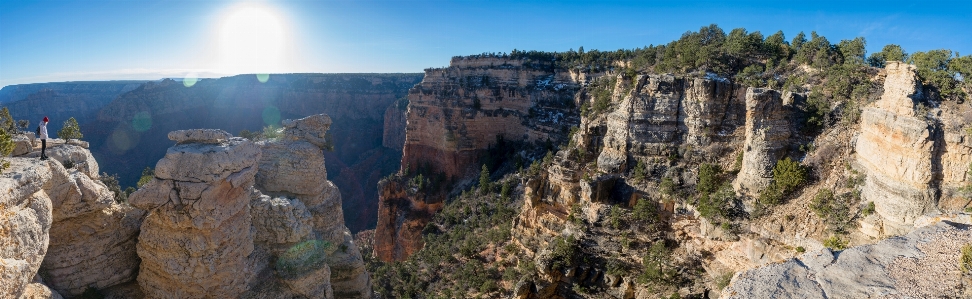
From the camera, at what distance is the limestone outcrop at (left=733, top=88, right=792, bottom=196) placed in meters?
19.5

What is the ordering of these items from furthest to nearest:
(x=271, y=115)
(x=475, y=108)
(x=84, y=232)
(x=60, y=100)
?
1. (x=271, y=115)
2. (x=60, y=100)
3. (x=475, y=108)
4. (x=84, y=232)

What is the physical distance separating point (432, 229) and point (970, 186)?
29928mm

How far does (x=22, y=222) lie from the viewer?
30.4 ft

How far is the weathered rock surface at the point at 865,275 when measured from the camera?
6.16 metres

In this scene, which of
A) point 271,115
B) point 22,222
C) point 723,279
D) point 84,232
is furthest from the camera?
point 271,115

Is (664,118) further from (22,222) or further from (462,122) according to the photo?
(462,122)

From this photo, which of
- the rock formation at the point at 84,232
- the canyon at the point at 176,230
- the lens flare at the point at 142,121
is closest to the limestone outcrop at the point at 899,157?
the canyon at the point at 176,230

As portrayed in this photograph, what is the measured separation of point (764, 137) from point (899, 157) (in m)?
5.34

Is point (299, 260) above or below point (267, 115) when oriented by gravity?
below

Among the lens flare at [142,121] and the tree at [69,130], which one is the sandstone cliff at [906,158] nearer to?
the tree at [69,130]

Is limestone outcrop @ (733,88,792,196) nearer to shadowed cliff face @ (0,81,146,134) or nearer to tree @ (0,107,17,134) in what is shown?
tree @ (0,107,17,134)

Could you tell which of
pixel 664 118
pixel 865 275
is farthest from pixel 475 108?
pixel 865 275

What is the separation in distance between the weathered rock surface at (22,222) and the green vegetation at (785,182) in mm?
22555

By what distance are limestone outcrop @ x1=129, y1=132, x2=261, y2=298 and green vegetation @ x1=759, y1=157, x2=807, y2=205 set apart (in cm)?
1944
